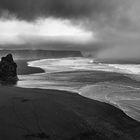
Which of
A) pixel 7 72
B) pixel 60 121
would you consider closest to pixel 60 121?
pixel 60 121

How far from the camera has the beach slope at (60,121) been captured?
291 inches

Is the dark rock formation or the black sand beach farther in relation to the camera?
the dark rock formation

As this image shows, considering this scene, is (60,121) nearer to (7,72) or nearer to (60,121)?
(60,121)

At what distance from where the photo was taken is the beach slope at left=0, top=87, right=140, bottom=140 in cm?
739

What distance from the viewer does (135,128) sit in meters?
8.61

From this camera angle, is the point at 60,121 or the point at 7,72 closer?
the point at 60,121

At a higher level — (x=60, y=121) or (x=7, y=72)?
(x=7, y=72)

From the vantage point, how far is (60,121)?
27.7 feet

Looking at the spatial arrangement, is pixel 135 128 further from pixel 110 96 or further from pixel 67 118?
pixel 110 96

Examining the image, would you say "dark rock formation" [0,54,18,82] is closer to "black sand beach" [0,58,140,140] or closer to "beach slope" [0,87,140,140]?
"beach slope" [0,87,140,140]

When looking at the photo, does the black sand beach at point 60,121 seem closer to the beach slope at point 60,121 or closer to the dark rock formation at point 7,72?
the beach slope at point 60,121

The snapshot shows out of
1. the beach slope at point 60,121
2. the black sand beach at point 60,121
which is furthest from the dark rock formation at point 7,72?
the black sand beach at point 60,121

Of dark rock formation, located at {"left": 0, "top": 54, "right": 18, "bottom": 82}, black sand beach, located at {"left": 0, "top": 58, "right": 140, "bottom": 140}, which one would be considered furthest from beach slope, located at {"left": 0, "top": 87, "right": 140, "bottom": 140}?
dark rock formation, located at {"left": 0, "top": 54, "right": 18, "bottom": 82}

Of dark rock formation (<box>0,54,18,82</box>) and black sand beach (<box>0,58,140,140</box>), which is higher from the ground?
dark rock formation (<box>0,54,18,82</box>)
